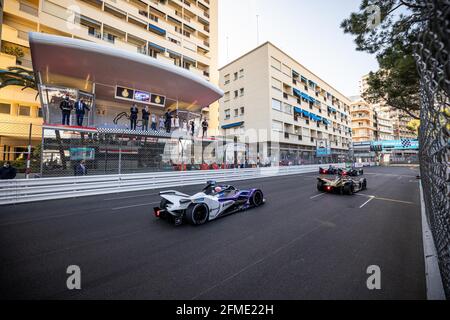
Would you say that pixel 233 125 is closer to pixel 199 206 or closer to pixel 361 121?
pixel 199 206

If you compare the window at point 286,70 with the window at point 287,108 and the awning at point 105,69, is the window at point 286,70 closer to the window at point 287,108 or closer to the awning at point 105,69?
the window at point 287,108

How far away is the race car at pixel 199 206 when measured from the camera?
4219 millimetres

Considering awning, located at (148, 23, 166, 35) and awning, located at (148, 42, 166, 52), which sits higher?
awning, located at (148, 23, 166, 35)

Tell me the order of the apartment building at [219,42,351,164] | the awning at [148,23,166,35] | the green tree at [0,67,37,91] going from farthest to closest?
the apartment building at [219,42,351,164] < the awning at [148,23,166,35] < the green tree at [0,67,37,91]

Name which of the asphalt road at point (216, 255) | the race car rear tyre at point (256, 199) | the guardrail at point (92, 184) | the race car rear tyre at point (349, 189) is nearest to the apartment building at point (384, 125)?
the race car rear tyre at point (349, 189)

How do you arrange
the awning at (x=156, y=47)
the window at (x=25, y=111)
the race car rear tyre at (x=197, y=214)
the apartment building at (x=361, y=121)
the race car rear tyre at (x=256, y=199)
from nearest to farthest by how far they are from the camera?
the race car rear tyre at (x=197, y=214)
the race car rear tyre at (x=256, y=199)
the window at (x=25, y=111)
the awning at (x=156, y=47)
the apartment building at (x=361, y=121)

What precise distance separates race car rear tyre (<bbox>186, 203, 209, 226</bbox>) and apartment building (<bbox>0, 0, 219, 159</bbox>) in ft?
46.8

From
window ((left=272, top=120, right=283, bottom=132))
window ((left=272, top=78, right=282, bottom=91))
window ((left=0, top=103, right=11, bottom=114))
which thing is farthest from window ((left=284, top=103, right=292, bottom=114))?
window ((left=0, top=103, right=11, bottom=114))

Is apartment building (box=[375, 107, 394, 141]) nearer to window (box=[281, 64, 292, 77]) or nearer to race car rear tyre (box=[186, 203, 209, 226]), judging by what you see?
window (box=[281, 64, 292, 77])

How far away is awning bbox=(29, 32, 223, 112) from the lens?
982 centimetres

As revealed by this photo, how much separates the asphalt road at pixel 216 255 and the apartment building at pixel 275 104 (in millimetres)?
16239

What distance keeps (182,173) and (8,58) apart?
19280mm

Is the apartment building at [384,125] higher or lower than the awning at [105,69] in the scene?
higher

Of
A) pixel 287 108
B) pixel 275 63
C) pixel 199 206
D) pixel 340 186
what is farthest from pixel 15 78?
pixel 287 108
